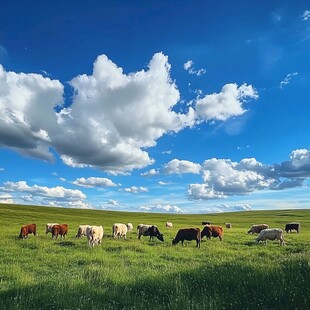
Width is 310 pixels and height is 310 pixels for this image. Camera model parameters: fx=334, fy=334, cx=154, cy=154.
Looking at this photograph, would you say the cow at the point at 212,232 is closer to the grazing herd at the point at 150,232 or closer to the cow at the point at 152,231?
the grazing herd at the point at 150,232

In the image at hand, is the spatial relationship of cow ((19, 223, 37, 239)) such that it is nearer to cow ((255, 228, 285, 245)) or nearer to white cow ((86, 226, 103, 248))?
white cow ((86, 226, 103, 248))

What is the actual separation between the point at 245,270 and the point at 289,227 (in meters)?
47.2

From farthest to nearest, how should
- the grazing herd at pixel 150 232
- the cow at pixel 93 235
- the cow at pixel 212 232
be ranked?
the cow at pixel 212 232 → the grazing herd at pixel 150 232 → the cow at pixel 93 235

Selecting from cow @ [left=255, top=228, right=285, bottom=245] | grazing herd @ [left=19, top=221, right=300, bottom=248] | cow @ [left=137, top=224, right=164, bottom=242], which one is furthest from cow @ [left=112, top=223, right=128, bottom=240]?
cow @ [left=255, top=228, right=285, bottom=245]

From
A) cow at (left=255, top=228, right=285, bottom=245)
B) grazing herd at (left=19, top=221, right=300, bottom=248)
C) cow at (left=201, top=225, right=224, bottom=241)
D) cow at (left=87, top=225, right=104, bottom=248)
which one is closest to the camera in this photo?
cow at (left=87, top=225, right=104, bottom=248)

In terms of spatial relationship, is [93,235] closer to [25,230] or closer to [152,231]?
[152,231]

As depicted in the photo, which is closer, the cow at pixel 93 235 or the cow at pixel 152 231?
the cow at pixel 93 235

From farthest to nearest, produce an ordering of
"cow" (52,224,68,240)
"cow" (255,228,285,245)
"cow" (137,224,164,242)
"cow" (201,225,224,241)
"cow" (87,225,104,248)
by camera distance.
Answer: "cow" (201,225,224,241)
"cow" (52,224,68,240)
"cow" (137,224,164,242)
"cow" (255,228,285,245)
"cow" (87,225,104,248)

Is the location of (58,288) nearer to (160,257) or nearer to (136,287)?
(136,287)

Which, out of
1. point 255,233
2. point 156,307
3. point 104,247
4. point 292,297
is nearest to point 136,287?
point 156,307

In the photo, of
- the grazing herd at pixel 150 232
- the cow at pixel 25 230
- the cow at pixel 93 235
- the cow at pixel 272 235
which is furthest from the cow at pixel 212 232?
the cow at pixel 25 230

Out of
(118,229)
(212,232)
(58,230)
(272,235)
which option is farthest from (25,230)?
(272,235)

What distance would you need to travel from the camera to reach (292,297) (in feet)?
27.7

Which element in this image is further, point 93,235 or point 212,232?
point 212,232
